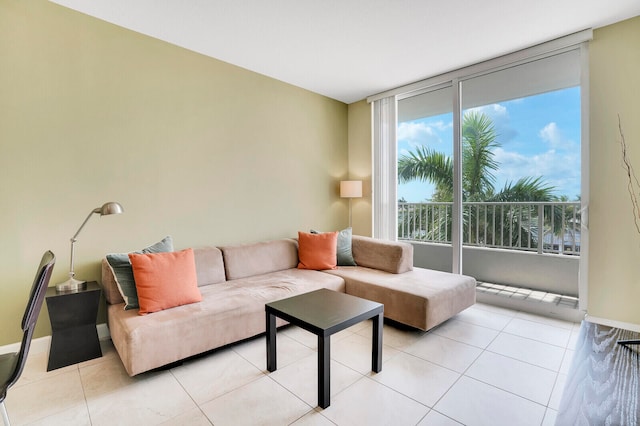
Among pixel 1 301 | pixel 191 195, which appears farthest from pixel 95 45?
pixel 1 301

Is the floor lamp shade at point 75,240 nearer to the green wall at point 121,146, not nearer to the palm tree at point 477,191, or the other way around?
the green wall at point 121,146

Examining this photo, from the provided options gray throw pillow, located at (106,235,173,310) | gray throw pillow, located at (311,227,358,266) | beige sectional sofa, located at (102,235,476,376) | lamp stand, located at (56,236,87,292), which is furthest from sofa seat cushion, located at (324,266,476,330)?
lamp stand, located at (56,236,87,292)

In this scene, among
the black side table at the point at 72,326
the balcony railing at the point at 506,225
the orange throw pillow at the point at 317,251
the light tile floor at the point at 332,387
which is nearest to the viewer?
the light tile floor at the point at 332,387

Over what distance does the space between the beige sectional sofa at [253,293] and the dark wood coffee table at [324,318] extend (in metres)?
0.42

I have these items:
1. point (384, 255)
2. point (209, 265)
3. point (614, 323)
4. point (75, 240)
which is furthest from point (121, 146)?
point (614, 323)

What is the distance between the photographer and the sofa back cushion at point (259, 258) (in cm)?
314

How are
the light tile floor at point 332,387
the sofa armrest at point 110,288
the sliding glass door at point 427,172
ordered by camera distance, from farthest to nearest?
the sliding glass door at point 427,172
the sofa armrest at point 110,288
the light tile floor at point 332,387

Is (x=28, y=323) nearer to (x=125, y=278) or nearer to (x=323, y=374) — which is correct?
(x=125, y=278)

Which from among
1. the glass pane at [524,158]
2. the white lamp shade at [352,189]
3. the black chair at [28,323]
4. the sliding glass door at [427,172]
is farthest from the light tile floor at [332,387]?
the sliding glass door at [427,172]

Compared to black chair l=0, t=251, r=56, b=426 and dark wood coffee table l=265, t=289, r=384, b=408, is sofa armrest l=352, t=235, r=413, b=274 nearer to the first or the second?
dark wood coffee table l=265, t=289, r=384, b=408

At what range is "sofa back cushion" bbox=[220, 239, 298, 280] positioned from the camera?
10.3ft

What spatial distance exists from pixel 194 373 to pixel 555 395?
227 cm

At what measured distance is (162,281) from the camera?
225cm

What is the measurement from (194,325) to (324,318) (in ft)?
3.14
